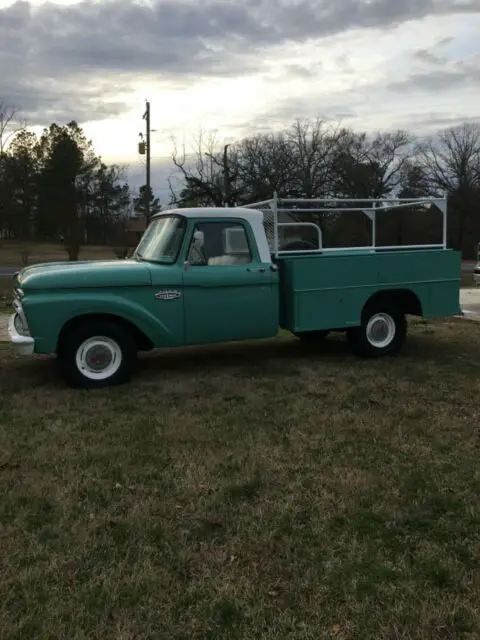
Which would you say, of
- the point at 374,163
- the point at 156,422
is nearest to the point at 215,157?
the point at 374,163

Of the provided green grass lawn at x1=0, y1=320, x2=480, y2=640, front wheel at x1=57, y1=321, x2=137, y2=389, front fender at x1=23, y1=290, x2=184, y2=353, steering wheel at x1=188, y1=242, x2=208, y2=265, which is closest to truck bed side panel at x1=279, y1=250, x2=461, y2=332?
steering wheel at x1=188, y1=242, x2=208, y2=265

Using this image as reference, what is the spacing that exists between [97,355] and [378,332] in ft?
12.1

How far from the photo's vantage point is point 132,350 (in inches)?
273

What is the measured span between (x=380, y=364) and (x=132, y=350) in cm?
309

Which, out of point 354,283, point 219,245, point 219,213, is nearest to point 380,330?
point 354,283

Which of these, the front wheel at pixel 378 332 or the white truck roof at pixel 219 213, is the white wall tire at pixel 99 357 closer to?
the white truck roof at pixel 219 213

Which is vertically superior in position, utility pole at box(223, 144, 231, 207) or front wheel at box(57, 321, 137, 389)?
utility pole at box(223, 144, 231, 207)

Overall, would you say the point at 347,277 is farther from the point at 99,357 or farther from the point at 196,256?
the point at 99,357

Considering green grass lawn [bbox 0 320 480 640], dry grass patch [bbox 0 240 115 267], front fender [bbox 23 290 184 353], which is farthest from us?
dry grass patch [bbox 0 240 115 267]

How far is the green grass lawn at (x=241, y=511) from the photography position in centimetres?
285

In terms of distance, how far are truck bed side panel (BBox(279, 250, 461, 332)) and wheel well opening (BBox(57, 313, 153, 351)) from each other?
1.76 metres

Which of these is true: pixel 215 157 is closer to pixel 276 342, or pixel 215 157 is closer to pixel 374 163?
pixel 374 163

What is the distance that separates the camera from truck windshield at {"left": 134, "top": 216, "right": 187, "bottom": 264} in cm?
724

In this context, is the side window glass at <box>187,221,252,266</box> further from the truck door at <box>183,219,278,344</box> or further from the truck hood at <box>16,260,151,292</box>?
the truck hood at <box>16,260,151,292</box>
